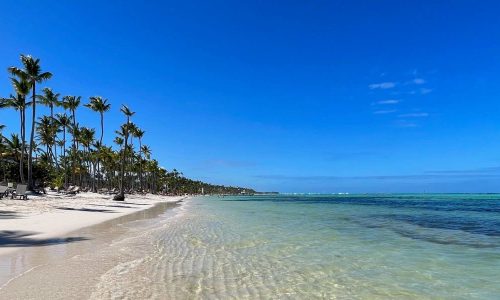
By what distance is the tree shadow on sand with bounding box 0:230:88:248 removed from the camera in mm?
12234

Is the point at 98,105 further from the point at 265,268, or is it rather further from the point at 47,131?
→ the point at 265,268

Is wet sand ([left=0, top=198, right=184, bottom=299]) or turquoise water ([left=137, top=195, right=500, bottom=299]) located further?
turquoise water ([left=137, top=195, right=500, bottom=299])

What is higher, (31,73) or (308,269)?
(31,73)

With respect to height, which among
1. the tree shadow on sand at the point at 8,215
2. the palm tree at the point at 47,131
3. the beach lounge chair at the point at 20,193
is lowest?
the tree shadow on sand at the point at 8,215

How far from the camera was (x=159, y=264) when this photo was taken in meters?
10.4

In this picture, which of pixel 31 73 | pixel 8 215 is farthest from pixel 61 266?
pixel 31 73

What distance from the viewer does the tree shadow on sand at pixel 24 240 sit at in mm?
12234

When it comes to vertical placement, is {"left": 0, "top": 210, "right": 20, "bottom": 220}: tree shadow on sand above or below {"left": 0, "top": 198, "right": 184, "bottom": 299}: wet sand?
above

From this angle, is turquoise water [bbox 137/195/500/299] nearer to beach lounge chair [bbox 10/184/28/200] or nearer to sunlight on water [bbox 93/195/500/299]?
sunlight on water [bbox 93/195/500/299]

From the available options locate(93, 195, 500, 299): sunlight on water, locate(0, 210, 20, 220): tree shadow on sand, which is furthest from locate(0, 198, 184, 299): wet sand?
locate(0, 210, 20, 220): tree shadow on sand

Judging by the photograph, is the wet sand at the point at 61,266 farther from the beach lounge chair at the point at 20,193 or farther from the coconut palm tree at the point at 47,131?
the coconut palm tree at the point at 47,131

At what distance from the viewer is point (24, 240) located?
43.0 feet

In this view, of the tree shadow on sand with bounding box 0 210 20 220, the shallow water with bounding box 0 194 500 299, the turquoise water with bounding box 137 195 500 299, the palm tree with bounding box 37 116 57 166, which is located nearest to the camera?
the shallow water with bounding box 0 194 500 299

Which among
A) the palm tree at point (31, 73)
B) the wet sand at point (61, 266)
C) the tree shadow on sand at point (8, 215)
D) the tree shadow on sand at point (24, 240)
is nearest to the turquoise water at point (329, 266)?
the wet sand at point (61, 266)
